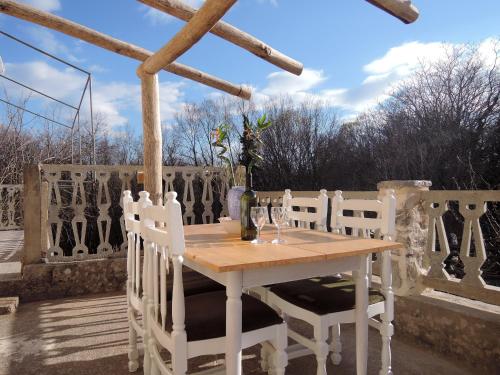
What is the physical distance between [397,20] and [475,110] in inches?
354

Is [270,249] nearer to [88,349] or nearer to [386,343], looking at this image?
[386,343]

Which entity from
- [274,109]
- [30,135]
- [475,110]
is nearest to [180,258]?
[30,135]

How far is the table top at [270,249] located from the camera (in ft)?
4.19

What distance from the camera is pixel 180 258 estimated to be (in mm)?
1303

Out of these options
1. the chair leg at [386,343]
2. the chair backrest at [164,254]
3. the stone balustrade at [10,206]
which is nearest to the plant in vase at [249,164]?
the chair backrest at [164,254]

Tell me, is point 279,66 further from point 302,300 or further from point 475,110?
point 475,110

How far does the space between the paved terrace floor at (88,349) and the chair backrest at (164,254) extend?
75 centimetres

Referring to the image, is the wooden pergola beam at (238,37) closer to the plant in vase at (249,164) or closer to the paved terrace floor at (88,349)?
the plant in vase at (249,164)

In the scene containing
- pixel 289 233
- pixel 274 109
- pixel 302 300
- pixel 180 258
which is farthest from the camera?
pixel 274 109

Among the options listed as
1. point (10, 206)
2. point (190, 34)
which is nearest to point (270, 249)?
point (190, 34)

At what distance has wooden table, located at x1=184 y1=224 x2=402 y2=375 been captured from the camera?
4.23ft

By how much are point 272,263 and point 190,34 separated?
2.07m

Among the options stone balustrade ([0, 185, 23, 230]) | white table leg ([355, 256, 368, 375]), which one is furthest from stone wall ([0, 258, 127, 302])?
stone balustrade ([0, 185, 23, 230])

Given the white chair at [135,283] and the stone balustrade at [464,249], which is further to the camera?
the stone balustrade at [464,249]
